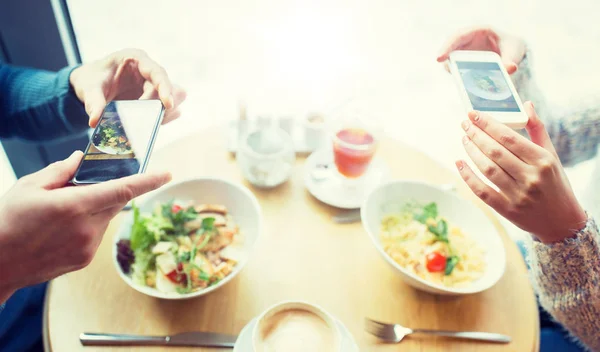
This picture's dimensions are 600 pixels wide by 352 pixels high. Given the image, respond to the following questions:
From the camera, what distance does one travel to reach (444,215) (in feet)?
3.62

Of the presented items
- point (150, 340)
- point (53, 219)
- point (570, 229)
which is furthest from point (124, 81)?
point (570, 229)

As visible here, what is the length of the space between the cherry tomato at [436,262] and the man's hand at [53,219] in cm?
59

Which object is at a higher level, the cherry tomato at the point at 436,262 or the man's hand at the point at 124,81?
the man's hand at the point at 124,81

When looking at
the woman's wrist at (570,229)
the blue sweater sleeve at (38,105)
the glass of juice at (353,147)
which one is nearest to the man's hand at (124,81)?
the blue sweater sleeve at (38,105)

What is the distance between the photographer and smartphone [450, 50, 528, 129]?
912mm

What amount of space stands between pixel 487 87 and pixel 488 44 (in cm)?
29

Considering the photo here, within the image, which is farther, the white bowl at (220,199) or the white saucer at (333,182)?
the white saucer at (333,182)

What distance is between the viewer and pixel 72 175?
75 cm

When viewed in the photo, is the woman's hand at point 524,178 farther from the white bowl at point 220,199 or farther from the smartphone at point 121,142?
the smartphone at point 121,142

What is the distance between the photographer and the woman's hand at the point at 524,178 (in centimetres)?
79

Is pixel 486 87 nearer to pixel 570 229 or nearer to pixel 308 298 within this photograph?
pixel 570 229

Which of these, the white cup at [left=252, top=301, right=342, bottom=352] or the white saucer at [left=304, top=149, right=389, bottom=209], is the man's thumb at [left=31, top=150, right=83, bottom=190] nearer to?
the white cup at [left=252, top=301, right=342, bottom=352]

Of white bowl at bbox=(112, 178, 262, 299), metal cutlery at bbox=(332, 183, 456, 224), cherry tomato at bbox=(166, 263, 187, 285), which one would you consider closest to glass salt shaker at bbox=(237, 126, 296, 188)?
white bowl at bbox=(112, 178, 262, 299)

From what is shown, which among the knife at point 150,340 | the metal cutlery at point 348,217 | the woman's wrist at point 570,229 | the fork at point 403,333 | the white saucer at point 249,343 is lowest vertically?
the fork at point 403,333
